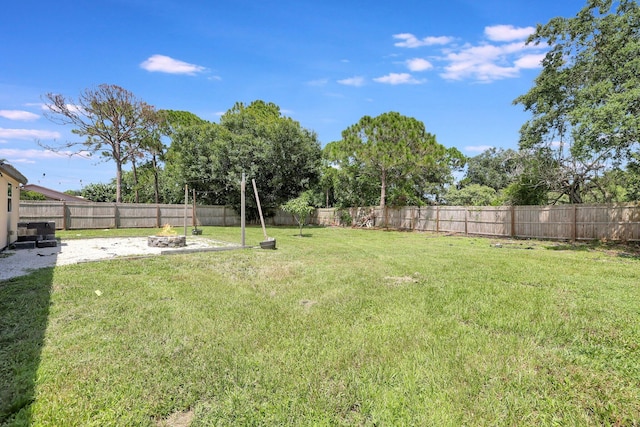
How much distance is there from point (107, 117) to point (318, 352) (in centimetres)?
2339

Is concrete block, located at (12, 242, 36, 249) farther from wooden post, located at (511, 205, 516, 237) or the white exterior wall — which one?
wooden post, located at (511, 205, 516, 237)

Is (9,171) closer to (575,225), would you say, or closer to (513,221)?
(513,221)

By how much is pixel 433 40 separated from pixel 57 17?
11211mm

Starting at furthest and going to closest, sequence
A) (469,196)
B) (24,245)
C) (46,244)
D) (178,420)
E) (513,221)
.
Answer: (469,196) → (513,221) → (46,244) → (24,245) → (178,420)

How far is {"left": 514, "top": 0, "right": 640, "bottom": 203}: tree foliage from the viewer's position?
884 cm

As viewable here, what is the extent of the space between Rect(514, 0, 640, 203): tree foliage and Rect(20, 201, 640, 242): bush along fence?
1.78 metres

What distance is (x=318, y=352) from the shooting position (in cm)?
271

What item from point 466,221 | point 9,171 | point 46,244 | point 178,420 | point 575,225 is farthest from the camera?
point 466,221

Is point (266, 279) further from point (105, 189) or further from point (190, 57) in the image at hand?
point (105, 189)

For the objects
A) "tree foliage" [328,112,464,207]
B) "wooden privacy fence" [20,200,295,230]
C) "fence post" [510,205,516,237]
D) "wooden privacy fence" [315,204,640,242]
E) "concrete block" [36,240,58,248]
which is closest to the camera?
"concrete block" [36,240,58,248]

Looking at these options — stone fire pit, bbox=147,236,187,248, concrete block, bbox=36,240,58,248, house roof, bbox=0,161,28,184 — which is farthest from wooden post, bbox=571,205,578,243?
concrete block, bbox=36,240,58,248

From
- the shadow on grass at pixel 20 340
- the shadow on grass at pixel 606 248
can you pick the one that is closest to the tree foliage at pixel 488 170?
the shadow on grass at pixel 606 248

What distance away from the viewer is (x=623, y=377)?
2338 mm

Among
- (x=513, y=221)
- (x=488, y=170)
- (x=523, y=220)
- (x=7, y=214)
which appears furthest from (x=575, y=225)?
(x=488, y=170)
